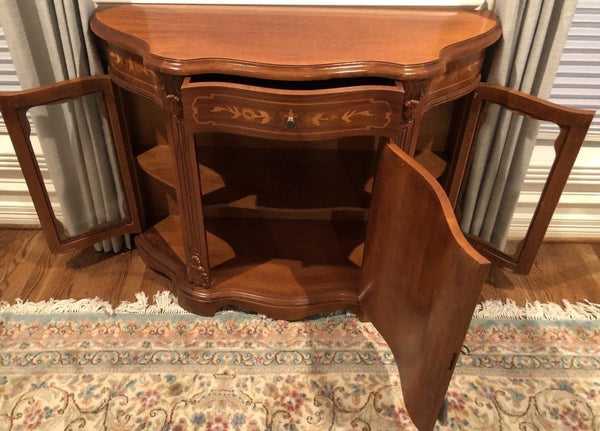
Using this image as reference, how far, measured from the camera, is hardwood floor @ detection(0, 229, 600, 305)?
1.60m

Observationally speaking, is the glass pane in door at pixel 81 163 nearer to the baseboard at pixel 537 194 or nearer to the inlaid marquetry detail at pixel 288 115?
the baseboard at pixel 537 194

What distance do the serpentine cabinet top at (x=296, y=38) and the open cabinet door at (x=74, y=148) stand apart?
0.71ft

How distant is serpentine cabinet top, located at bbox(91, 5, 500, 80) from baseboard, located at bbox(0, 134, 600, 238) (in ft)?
2.16

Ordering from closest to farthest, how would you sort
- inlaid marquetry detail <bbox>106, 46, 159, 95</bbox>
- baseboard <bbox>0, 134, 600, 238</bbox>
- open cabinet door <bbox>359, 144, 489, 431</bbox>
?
open cabinet door <bbox>359, 144, 489, 431</bbox>
inlaid marquetry detail <bbox>106, 46, 159, 95</bbox>
baseboard <bbox>0, 134, 600, 238</bbox>

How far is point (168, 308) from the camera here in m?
1.54

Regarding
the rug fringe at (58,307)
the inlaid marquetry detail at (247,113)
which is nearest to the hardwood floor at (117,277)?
the rug fringe at (58,307)

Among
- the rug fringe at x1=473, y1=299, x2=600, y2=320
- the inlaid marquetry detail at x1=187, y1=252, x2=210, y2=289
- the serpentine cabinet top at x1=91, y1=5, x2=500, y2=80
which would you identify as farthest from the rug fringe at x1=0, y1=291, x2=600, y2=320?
the serpentine cabinet top at x1=91, y1=5, x2=500, y2=80

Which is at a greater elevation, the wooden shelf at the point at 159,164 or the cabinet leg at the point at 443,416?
the wooden shelf at the point at 159,164

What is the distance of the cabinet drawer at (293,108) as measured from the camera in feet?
3.50

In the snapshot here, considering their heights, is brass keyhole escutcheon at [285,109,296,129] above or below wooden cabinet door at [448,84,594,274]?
above

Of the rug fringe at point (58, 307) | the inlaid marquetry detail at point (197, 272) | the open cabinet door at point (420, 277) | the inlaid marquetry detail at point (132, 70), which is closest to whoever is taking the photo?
the open cabinet door at point (420, 277)

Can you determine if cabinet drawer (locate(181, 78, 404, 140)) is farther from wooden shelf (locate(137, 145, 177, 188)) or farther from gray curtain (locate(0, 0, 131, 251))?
gray curtain (locate(0, 0, 131, 251))

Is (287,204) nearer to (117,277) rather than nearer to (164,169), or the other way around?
(164,169)

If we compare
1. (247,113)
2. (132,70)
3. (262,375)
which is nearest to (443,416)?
(262,375)
